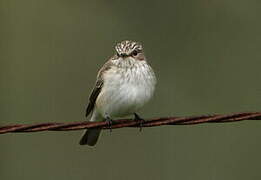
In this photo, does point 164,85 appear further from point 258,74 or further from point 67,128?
point 67,128

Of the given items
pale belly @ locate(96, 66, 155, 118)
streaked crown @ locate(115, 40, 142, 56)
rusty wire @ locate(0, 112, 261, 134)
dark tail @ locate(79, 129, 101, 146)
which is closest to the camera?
rusty wire @ locate(0, 112, 261, 134)

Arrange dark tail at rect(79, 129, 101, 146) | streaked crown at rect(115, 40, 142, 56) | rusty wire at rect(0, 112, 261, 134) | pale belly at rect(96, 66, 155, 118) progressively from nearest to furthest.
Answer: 1. rusty wire at rect(0, 112, 261, 134)
2. pale belly at rect(96, 66, 155, 118)
3. streaked crown at rect(115, 40, 142, 56)
4. dark tail at rect(79, 129, 101, 146)

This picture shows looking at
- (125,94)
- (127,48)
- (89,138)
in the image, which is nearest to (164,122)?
(125,94)

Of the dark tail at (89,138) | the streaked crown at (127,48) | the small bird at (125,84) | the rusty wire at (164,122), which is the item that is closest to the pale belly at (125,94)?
the small bird at (125,84)

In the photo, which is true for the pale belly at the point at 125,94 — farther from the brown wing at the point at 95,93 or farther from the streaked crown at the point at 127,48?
the streaked crown at the point at 127,48

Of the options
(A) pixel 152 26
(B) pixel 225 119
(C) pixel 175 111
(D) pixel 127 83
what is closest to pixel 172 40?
(A) pixel 152 26

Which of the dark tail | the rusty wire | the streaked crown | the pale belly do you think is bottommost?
the rusty wire

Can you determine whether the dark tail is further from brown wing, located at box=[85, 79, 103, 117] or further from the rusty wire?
the rusty wire

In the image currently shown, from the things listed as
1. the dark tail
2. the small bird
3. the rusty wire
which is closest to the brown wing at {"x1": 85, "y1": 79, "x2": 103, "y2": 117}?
the small bird

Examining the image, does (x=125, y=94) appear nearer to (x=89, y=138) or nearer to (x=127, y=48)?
(x=127, y=48)
